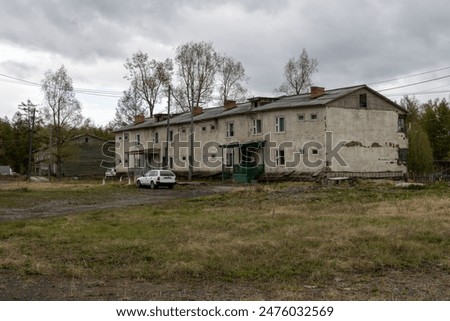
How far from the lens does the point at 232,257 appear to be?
32.3 ft

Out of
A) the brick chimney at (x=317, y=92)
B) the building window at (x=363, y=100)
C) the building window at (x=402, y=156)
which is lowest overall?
the building window at (x=402, y=156)

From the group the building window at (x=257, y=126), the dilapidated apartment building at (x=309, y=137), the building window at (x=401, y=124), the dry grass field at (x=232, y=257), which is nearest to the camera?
the dry grass field at (x=232, y=257)

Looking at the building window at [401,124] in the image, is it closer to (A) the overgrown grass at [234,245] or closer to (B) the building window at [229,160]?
(B) the building window at [229,160]

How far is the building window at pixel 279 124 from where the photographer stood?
44906 millimetres

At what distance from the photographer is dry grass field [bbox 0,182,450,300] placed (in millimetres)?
7535

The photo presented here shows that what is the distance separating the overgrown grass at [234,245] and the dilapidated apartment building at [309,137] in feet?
81.7

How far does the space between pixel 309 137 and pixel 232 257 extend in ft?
111

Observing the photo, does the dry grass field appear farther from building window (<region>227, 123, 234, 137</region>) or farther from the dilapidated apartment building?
building window (<region>227, 123, 234, 137</region>)

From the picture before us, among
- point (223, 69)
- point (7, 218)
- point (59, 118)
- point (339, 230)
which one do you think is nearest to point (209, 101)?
point (223, 69)

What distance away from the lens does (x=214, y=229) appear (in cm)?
1373

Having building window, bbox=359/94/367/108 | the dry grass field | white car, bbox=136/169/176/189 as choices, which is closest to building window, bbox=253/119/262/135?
building window, bbox=359/94/367/108

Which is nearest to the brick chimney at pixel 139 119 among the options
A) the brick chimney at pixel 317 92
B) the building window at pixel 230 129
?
the building window at pixel 230 129

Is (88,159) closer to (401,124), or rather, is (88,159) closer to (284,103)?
(284,103)

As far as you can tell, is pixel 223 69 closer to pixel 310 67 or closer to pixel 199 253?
pixel 310 67
